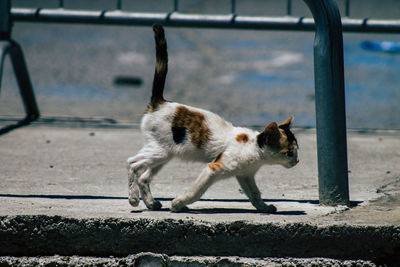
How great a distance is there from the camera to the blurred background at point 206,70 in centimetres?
700

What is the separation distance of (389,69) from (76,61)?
4680 mm

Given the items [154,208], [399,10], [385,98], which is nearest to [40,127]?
[154,208]

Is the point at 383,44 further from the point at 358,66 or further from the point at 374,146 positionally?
the point at 374,146

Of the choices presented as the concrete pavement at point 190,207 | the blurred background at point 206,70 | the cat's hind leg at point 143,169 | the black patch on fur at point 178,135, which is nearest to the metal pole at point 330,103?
the concrete pavement at point 190,207

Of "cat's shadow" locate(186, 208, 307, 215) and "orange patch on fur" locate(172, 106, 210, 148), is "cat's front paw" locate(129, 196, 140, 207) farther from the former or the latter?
"orange patch on fur" locate(172, 106, 210, 148)

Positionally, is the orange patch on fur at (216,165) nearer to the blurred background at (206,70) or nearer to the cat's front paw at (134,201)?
the cat's front paw at (134,201)

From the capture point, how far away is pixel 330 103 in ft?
10.3

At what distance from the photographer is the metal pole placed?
10.3 feet

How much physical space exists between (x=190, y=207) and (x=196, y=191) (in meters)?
0.19

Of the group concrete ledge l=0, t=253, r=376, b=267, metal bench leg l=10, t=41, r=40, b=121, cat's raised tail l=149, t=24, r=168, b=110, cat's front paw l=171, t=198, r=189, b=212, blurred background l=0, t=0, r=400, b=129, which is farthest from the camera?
blurred background l=0, t=0, r=400, b=129

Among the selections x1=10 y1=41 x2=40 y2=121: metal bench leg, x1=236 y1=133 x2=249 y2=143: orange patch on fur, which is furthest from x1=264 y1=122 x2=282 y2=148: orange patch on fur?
x1=10 y1=41 x2=40 y2=121: metal bench leg

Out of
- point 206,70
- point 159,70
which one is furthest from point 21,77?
point 206,70

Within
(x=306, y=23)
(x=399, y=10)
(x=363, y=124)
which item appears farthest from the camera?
(x=399, y=10)

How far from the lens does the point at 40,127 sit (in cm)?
565
